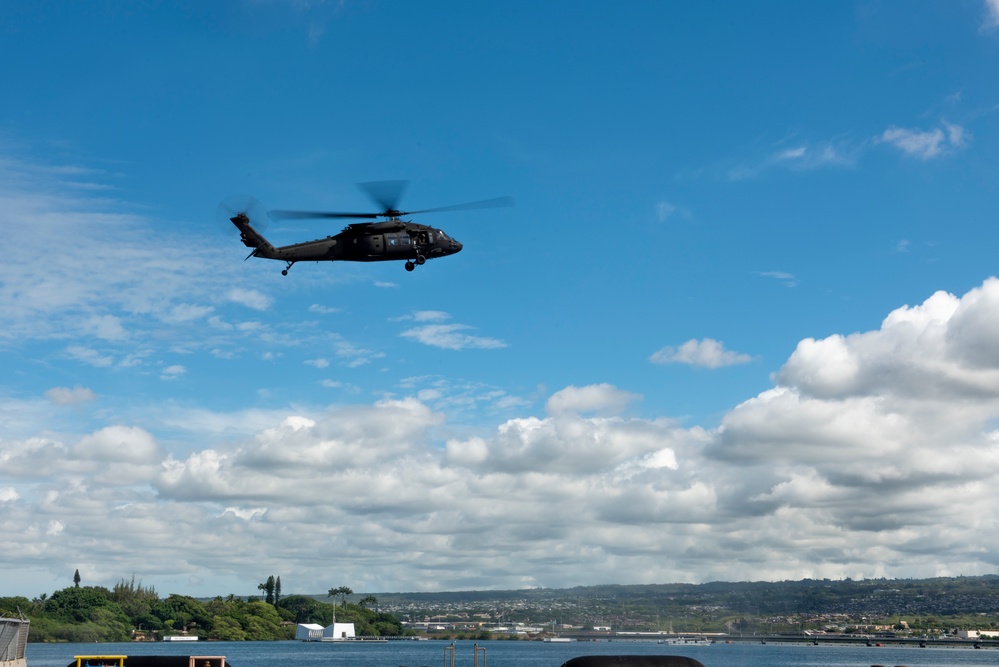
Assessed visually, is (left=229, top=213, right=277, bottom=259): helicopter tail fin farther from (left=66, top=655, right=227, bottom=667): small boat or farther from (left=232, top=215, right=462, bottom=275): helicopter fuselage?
(left=66, top=655, right=227, bottom=667): small boat

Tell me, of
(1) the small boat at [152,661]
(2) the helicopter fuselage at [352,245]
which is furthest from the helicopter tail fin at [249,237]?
(1) the small boat at [152,661]

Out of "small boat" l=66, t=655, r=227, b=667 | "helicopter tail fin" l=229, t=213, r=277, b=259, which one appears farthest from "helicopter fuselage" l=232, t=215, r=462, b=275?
"small boat" l=66, t=655, r=227, b=667

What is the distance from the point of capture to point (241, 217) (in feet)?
237

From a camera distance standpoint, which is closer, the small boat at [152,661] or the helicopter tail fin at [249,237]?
the small boat at [152,661]

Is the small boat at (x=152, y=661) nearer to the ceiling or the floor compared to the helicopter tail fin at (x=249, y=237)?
nearer to the floor

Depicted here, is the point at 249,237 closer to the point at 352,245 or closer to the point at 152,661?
the point at 352,245

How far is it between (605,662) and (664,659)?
97.3 inches

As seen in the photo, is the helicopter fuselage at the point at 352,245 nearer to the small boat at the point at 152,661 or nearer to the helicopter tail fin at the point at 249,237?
the helicopter tail fin at the point at 249,237

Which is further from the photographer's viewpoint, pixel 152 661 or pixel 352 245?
pixel 352 245

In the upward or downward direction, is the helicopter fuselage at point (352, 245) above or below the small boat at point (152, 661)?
above

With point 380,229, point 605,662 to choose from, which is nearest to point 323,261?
point 380,229

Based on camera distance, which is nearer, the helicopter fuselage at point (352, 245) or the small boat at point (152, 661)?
the small boat at point (152, 661)

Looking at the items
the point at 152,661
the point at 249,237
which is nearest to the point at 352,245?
the point at 249,237

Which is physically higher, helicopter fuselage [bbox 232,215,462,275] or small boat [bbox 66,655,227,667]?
helicopter fuselage [bbox 232,215,462,275]
